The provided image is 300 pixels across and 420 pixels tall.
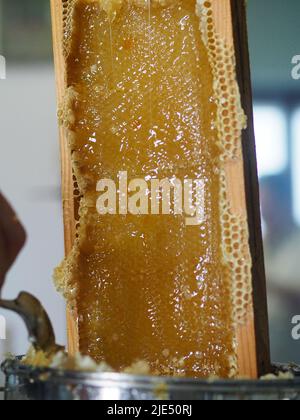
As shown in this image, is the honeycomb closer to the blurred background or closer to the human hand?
the human hand

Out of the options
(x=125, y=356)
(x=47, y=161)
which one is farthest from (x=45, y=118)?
(x=125, y=356)

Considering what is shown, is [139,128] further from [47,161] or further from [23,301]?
[47,161]

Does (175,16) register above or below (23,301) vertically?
above

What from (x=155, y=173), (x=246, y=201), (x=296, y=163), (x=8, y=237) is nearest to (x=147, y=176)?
(x=155, y=173)

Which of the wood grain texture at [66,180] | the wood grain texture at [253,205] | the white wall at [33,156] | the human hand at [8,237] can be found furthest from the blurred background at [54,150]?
the human hand at [8,237]

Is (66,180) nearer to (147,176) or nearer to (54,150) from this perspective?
(147,176)
